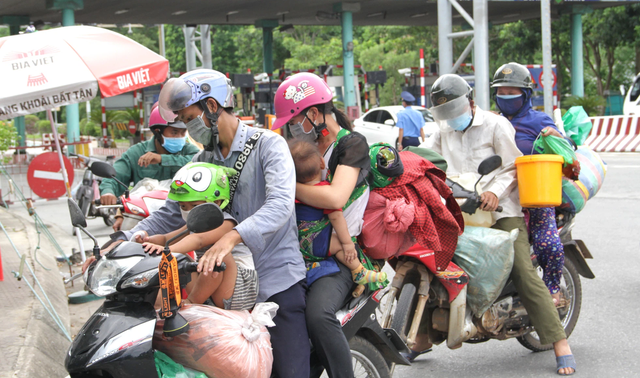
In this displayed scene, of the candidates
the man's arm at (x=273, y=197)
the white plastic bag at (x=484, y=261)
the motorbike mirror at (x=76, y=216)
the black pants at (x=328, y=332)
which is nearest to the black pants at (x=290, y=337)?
the black pants at (x=328, y=332)

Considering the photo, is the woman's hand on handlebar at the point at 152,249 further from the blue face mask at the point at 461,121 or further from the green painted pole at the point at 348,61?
the green painted pole at the point at 348,61

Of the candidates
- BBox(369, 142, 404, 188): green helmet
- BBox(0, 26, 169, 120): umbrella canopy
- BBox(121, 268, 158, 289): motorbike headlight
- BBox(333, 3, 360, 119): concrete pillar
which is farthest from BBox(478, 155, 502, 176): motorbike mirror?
BBox(333, 3, 360, 119): concrete pillar

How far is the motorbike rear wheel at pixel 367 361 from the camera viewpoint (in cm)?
318

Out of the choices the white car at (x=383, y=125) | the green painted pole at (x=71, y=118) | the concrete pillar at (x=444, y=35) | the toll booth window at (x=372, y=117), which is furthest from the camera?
the toll booth window at (x=372, y=117)

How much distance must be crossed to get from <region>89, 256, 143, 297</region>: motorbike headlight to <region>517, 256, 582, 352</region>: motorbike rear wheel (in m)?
3.03

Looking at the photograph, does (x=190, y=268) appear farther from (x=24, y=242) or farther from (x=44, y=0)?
(x=44, y=0)

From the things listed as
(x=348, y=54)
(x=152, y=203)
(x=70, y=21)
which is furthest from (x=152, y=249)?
(x=348, y=54)

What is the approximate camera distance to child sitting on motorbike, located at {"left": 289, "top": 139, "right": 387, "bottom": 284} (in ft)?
9.87

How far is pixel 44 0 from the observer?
1738cm

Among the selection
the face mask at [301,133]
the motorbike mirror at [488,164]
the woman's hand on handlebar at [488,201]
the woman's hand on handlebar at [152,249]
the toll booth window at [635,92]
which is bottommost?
the woman's hand on handlebar at [488,201]

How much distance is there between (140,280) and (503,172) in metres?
2.58

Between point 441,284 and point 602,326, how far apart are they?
1.94 metres

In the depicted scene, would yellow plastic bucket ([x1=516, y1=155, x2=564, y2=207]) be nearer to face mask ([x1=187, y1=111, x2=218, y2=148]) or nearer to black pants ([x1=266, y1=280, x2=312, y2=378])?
black pants ([x1=266, y1=280, x2=312, y2=378])

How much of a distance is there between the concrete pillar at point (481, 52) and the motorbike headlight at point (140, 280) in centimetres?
1224
